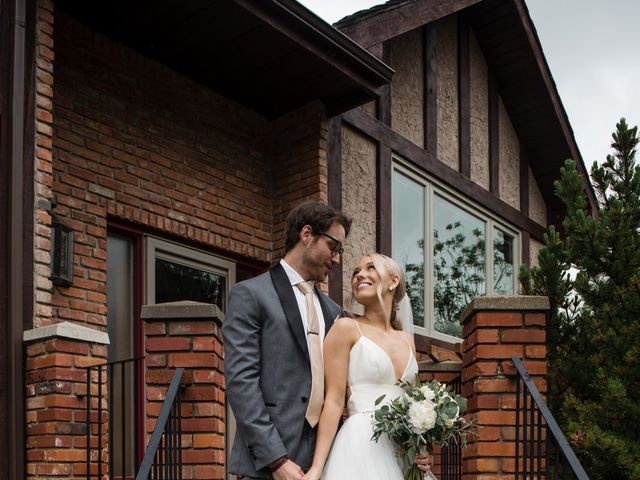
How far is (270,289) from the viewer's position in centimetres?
378

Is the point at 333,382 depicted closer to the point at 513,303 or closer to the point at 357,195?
the point at 513,303

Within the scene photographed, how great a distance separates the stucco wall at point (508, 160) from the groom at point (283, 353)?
8.39m

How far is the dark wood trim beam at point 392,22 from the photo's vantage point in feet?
27.8

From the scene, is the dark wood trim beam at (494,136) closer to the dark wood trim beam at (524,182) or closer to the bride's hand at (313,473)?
the dark wood trim beam at (524,182)

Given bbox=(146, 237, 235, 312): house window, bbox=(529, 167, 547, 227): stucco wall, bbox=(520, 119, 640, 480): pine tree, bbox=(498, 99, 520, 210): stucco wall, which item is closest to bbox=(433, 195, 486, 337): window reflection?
bbox=(498, 99, 520, 210): stucco wall

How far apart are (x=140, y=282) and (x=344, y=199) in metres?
2.26

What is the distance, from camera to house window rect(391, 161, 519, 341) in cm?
971

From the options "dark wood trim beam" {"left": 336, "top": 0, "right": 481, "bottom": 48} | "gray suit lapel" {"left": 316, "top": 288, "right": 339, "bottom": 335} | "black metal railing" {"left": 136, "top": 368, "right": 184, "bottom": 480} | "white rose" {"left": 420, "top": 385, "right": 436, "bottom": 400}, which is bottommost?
"black metal railing" {"left": 136, "top": 368, "right": 184, "bottom": 480}

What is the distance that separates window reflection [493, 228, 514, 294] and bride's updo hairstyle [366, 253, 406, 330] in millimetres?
7584

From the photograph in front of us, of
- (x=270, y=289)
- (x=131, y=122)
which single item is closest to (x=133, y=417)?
(x=131, y=122)

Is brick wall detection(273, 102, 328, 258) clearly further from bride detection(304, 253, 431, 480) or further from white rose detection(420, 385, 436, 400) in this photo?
white rose detection(420, 385, 436, 400)

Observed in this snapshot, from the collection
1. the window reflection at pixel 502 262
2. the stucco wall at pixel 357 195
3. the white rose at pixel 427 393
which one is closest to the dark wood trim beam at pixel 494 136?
the window reflection at pixel 502 262

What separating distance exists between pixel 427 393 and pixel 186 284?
415cm

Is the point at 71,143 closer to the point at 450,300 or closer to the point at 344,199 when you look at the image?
the point at 344,199
